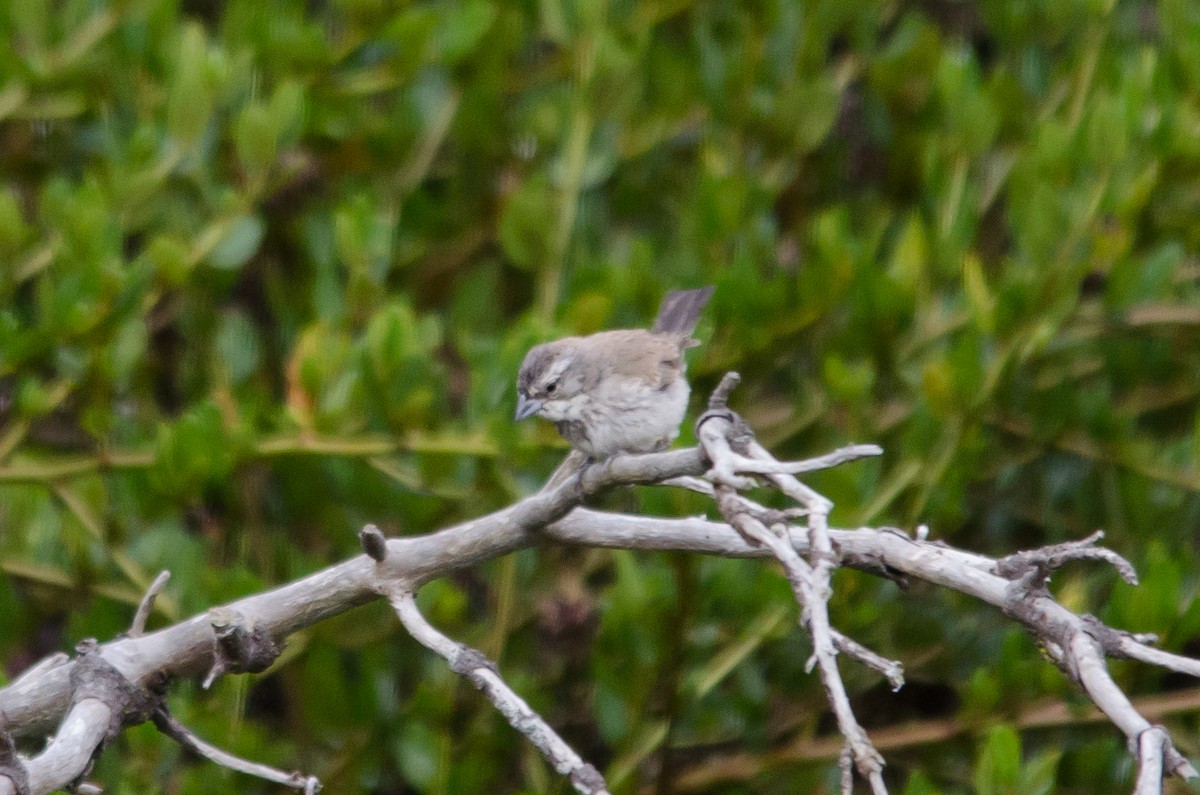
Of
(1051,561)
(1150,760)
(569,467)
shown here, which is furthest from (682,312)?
(1150,760)

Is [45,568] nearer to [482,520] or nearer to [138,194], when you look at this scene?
[138,194]

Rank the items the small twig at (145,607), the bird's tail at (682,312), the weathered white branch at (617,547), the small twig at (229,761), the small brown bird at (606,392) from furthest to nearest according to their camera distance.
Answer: the bird's tail at (682,312) < the small brown bird at (606,392) < the small twig at (145,607) < the small twig at (229,761) < the weathered white branch at (617,547)

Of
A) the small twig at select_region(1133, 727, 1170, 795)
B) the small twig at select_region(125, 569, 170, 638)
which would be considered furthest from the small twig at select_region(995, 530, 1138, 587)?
the small twig at select_region(125, 569, 170, 638)

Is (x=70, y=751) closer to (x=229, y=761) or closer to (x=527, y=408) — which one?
(x=229, y=761)

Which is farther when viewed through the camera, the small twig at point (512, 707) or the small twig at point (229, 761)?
the small twig at point (229, 761)

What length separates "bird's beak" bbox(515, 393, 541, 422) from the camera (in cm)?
384

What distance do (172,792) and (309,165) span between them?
7.49 feet

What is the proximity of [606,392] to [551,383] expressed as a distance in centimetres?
15

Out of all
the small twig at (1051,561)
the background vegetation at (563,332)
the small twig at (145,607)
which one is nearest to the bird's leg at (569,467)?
the background vegetation at (563,332)

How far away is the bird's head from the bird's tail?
0.47m

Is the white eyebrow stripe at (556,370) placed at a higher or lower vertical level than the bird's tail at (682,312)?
lower

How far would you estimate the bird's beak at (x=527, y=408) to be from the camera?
151 inches

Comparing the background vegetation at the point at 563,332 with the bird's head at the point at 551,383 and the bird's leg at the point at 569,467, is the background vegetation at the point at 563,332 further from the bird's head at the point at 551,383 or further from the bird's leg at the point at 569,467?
the bird's leg at the point at 569,467

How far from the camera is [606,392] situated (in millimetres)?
3787
